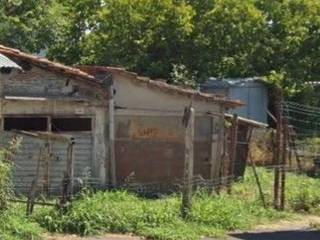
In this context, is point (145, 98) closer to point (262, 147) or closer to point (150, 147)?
point (150, 147)

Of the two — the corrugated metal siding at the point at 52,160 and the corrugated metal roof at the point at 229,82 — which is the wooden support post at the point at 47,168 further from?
the corrugated metal roof at the point at 229,82

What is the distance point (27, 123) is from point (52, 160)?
105cm

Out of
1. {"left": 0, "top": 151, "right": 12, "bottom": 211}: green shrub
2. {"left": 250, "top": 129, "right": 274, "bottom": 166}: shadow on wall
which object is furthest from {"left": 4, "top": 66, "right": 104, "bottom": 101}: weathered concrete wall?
{"left": 250, "top": 129, "right": 274, "bottom": 166}: shadow on wall

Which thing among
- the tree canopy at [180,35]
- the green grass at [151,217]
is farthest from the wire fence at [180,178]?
the tree canopy at [180,35]

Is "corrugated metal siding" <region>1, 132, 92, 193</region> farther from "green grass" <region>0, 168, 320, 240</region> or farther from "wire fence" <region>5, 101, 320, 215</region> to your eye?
"green grass" <region>0, 168, 320, 240</region>

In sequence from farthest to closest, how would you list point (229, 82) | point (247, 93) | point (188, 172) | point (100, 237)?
point (247, 93), point (229, 82), point (188, 172), point (100, 237)

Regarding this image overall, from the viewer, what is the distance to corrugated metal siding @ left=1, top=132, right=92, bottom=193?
51.1 feet

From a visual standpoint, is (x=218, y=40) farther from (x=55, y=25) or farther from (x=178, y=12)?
(x=55, y=25)

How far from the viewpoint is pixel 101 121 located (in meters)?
16.5

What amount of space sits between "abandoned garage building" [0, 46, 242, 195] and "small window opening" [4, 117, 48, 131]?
0.02 m

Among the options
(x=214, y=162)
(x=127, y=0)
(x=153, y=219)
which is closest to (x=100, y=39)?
(x=127, y=0)

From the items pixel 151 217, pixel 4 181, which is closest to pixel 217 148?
pixel 151 217

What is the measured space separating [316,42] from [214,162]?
11446mm

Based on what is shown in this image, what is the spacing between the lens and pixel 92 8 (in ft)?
88.2
